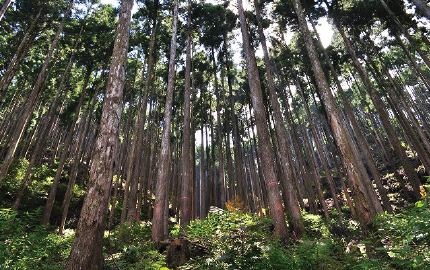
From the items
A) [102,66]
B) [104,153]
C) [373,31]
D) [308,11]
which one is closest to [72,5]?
[102,66]

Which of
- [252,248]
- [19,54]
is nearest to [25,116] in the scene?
[19,54]

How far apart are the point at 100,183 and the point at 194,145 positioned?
13.5 metres

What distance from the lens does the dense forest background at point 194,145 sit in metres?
3.80

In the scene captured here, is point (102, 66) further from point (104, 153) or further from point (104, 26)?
point (104, 153)

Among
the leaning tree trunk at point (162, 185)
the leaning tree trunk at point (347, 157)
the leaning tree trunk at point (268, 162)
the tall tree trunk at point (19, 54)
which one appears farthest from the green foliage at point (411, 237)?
the tall tree trunk at point (19, 54)

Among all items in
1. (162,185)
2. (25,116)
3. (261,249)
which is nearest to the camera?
(261,249)

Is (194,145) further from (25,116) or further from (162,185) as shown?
(25,116)

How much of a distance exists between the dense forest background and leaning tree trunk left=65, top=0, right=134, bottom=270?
0.02 meters

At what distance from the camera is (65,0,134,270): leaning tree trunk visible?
359 centimetres

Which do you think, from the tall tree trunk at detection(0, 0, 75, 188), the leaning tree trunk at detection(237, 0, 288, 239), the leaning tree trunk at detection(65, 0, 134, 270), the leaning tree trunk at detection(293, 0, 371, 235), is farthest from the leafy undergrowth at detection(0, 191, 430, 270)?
the tall tree trunk at detection(0, 0, 75, 188)

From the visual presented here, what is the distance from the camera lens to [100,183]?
13.6 ft

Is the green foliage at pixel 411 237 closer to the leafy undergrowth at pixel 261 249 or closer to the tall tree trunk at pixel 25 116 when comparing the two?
the leafy undergrowth at pixel 261 249

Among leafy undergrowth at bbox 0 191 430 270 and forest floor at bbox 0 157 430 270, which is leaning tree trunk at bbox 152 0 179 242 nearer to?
forest floor at bbox 0 157 430 270

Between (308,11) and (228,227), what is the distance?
1500 cm
